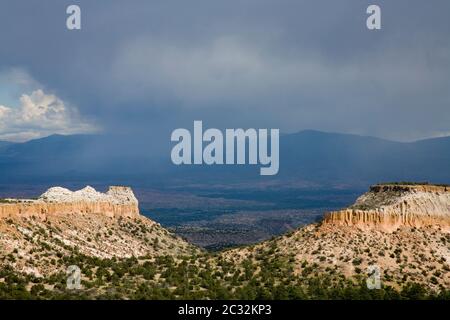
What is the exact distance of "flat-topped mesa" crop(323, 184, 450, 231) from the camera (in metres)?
56.3

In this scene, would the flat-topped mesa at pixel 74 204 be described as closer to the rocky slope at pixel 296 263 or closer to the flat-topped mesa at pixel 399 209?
the rocky slope at pixel 296 263

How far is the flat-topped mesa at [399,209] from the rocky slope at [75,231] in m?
22.1

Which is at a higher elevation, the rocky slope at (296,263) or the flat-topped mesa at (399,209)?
the flat-topped mesa at (399,209)

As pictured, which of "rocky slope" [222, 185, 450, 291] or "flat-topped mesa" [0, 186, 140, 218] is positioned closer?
"rocky slope" [222, 185, 450, 291]

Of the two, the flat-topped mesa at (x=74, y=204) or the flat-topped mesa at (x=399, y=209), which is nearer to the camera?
the flat-topped mesa at (x=399, y=209)

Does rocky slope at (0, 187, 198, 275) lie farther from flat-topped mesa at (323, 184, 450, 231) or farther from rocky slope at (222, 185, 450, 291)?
flat-topped mesa at (323, 184, 450, 231)

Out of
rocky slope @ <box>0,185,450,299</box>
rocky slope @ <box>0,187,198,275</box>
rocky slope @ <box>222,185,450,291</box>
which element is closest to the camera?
rocky slope @ <box>0,185,450,299</box>

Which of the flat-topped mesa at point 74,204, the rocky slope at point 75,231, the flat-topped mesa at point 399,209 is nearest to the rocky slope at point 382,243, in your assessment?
the flat-topped mesa at point 399,209

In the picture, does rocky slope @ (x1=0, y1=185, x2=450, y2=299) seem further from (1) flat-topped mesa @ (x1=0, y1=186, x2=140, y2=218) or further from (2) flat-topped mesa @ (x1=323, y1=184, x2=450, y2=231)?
(1) flat-topped mesa @ (x1=0, y1=186, x2=140, y2=218)

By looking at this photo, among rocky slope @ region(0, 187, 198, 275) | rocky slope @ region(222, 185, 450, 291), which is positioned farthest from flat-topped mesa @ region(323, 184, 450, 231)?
rocky slope @ region(0, 187, 198, 275)

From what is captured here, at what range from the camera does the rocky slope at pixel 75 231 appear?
60594 millimetres

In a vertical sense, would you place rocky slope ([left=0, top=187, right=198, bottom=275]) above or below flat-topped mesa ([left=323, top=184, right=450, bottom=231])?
below

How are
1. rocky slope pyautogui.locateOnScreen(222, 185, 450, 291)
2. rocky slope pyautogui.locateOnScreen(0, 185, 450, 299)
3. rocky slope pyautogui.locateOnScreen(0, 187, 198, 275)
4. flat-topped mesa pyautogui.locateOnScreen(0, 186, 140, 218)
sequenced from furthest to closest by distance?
flat-topped mesa pyautogui.locateOnScreen(0, 186, 140, 218) → rocky slope pyautogui.locateOnScreen(0, 187, 198, 275) → rocky slope pyautogui.locateOnScreen(222, 185, 450, 291) → rocky slope pyautogui.locateOnScreen(0, 185, 450, 299)
